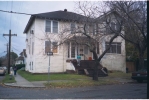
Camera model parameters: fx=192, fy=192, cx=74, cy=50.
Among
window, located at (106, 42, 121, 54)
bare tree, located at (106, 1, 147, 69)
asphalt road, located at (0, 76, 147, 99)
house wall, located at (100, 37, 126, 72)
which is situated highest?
bare tree, located at (106, 1, 147, 69)

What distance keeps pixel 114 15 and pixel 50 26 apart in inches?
382

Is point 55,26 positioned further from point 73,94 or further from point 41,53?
point 73,94

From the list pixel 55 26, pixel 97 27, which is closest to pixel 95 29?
pixel 97 27

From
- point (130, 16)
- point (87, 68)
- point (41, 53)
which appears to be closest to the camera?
point (130, 16)

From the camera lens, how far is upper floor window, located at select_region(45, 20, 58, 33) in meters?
26.1

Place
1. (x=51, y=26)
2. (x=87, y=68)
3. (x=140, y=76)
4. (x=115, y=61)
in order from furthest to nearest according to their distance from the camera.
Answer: (x=115, y=61) < (x=51, y=26) < (x=87, y=68) < (x=140, y=76)

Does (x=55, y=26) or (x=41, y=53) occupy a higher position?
(x=55, y=26)

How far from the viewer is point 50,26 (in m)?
26.3

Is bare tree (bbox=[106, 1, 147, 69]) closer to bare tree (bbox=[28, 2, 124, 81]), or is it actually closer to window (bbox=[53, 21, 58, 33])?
bare tree (bbox=[28, 2, 124, 81])

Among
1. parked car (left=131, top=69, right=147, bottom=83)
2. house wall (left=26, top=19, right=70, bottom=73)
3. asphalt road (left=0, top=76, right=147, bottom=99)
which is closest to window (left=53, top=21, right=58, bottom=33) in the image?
house wall (left=26, top=19, right=70, bottom=73)

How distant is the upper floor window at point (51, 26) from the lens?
26103 millimetres

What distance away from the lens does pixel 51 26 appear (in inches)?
1037

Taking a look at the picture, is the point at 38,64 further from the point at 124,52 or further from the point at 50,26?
the point at 124,52

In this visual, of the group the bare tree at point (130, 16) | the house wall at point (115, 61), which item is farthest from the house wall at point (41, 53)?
the bare tree at point (130, 16)
